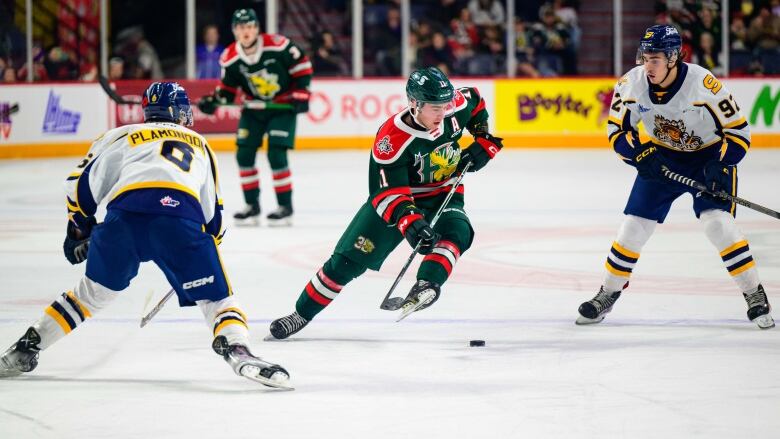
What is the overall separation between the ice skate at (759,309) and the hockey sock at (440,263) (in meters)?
1.20

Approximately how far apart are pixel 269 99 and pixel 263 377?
5235 mm

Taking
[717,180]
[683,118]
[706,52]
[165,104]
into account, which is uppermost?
[165,104]

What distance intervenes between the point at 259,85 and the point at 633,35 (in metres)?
7.16

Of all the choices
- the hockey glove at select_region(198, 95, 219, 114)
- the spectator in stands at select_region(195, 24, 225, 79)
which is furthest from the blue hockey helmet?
the spectator in stands at select_region(195, 24, 225, 79)

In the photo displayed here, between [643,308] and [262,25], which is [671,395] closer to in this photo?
[643,308]

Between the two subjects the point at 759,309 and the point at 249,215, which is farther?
the point at 249,215

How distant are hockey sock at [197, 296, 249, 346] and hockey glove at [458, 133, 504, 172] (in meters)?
1.31


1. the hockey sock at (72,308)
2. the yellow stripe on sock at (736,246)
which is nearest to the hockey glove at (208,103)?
the yellow stripe on sock at (736,246)

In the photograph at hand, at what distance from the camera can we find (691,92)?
523cm

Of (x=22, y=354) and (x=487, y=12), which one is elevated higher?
(x=487, y=12)

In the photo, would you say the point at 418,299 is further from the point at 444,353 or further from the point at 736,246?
the point at 736,246

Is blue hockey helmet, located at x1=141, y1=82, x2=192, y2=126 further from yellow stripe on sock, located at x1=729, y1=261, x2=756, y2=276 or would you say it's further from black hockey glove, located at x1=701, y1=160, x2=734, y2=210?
yellow stripe on sock, located at x1=729, y1=261, x2=756, y2=276

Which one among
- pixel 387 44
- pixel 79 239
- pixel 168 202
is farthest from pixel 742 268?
pixel 387 44

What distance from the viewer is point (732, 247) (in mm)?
5320
